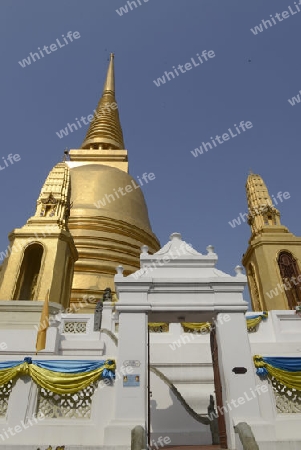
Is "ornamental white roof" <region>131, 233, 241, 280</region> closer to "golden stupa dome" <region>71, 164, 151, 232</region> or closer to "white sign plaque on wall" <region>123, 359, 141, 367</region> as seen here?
"white sign plaque on wall" <region>123, 359, 141, 367</region>

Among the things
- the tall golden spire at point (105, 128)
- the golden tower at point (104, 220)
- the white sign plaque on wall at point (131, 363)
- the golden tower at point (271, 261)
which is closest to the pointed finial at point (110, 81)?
the tall golden spire at point (105, 128)

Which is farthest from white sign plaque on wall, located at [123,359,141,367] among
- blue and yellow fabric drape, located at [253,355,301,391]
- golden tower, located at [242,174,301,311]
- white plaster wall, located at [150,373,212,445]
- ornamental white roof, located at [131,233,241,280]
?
golden tower, located at [242,174,301,311]

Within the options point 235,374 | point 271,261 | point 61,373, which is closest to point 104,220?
point 271,261

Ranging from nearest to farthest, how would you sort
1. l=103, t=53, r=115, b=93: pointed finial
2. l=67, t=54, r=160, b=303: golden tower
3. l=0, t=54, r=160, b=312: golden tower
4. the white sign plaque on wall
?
1. the white sign plaque on wall
2. l=0, t=54, r=160, b=312: golden tower
3. l=67, t=54, r=160, b=303: golden tower
4. l=103, t=53, r=115, b=93: pointed finial

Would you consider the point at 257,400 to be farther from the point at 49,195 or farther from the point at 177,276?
the point at 49,195

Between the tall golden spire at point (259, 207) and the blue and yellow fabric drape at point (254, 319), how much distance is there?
884 centimetres

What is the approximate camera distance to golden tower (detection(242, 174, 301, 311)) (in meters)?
16.7

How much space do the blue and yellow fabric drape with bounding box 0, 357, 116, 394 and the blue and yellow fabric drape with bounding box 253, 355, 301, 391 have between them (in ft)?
9.72

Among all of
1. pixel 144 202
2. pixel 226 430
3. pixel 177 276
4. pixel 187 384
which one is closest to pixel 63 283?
pixel 187 384

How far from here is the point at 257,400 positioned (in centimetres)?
645

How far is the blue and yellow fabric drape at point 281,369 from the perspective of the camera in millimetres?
6805

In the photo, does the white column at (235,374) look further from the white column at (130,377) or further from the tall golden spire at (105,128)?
the tall golden spire at (105,128)

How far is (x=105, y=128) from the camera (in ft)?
125

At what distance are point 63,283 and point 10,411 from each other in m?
9.44
